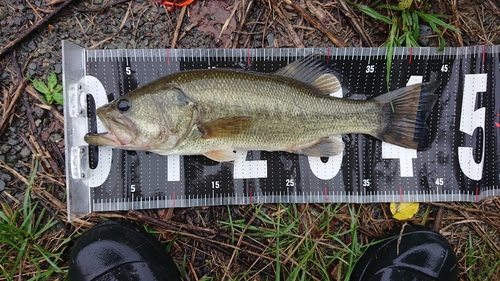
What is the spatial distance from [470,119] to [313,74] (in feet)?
5.73

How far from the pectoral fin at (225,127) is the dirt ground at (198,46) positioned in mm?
870

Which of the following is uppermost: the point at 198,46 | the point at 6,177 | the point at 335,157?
the point at 198,46

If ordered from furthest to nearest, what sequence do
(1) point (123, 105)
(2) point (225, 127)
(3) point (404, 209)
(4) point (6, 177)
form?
1. (3) point (404, 209)
2. (4) point (6, 177)
3. (2) point (225, 127)
4. (1) point (123, 105)

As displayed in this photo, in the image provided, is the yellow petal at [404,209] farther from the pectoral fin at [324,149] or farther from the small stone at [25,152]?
the small stone at [25,152]

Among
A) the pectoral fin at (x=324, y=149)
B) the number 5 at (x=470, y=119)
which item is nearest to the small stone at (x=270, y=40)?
the pectoral fin at (x=324, y=149)

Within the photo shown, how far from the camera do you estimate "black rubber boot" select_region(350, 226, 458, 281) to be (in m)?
3.58

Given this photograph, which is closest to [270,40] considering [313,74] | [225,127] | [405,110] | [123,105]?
[313,74]

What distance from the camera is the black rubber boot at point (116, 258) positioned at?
3.41 meters

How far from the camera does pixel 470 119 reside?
150 inches

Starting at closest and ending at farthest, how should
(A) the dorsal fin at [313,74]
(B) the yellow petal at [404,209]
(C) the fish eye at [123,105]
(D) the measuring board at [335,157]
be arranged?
(C) the fish eye at [123,105] < (A) the dorsal fin at [313,74] < (D) the measuring board at [335,157] < (B) the yellow petal at [404,209]

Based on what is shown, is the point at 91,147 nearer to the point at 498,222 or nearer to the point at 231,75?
the point at 231,75

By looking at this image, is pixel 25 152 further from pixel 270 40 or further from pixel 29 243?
pixel 270 40

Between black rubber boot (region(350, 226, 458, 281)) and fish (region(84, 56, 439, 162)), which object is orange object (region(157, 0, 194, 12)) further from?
black rubber boot (region(350, 226, 458, 281))

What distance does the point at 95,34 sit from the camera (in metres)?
3.74
